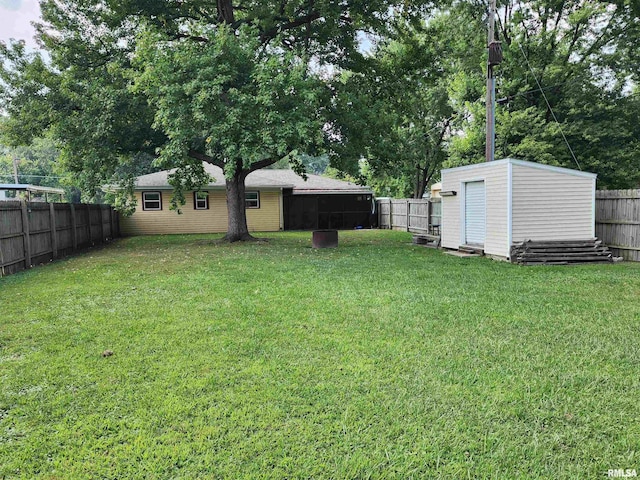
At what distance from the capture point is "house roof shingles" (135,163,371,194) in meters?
19.5

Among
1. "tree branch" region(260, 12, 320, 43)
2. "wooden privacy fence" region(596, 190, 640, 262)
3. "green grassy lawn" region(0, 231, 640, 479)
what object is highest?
"tree branch" region(260, 12, 320, 43)

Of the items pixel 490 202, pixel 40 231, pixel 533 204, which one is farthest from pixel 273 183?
pixel 533 204

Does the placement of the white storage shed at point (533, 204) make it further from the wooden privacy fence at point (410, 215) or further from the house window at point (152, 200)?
the house window at point (152, 200)

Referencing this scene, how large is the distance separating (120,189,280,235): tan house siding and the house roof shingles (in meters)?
0.56

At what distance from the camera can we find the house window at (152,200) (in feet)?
64.0

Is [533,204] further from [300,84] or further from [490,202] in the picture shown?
[300,84]

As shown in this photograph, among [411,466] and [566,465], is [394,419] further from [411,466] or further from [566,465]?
[566,465]

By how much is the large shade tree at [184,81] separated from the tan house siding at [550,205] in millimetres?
4983

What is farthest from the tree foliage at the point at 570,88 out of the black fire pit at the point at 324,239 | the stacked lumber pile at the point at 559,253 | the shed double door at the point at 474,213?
the black fire pit at the point at 324,239

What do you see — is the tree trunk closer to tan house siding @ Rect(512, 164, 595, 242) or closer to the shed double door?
the shed double door

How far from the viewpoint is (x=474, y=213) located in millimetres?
11180

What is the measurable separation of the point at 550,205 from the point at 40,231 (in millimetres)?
11917

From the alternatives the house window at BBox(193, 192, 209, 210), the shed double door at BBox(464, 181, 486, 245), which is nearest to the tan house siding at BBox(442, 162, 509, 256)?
the shed double door at BBox(464, 181, 486, 245)

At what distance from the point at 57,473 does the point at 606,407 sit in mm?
3315
